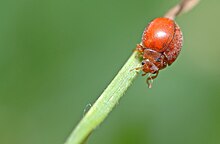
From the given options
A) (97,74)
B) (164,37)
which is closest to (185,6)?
(164,37)

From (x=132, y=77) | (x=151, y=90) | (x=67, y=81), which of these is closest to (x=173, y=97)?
(x=151, y=90)

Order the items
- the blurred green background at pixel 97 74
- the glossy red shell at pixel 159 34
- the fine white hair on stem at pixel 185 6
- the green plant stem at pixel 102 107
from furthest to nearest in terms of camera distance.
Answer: the blurred green background at pixel 97 74
the glossy red shell at pixel 159 34
the fine white hair on stem at pixel 185 6
the green plant stem at pixel 102 107

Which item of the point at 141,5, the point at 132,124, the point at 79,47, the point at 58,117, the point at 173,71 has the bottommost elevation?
the point at 58,117

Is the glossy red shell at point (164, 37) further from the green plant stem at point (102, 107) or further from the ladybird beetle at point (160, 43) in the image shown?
the green plant stem at point (102, 107)

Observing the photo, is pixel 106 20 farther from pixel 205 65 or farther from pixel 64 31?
pixel 205 65

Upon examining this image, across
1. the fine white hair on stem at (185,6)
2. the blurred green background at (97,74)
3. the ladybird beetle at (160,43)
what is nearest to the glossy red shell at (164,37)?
the ladybird beetle at (160,43)

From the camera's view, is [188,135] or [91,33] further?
[91,33]

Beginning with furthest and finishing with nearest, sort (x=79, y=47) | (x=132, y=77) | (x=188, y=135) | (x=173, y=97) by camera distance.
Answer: (x=79, y=47) < (x=173, y=97) < (x=188, y=135) < (x=132, y=77)
